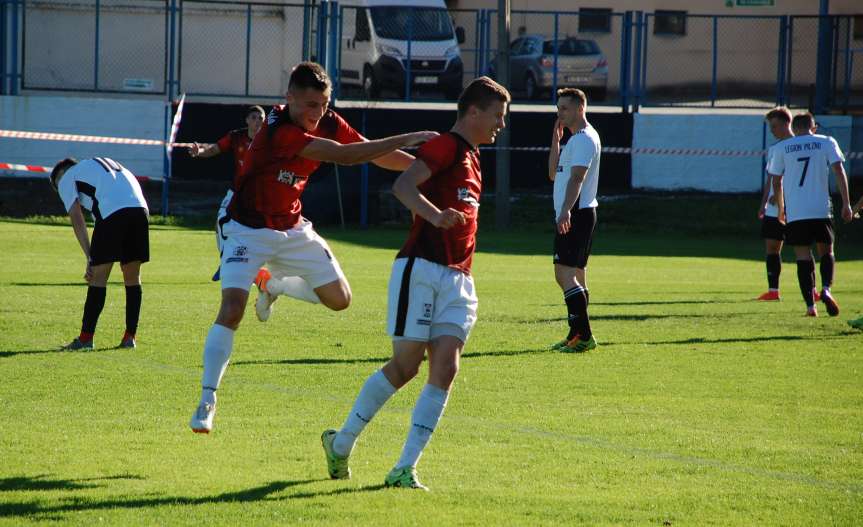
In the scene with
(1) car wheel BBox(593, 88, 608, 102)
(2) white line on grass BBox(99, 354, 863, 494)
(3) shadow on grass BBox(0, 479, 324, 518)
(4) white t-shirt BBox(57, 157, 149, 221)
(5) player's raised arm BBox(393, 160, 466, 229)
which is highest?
(1) car wheel BBox(593, 88, 608, 102)

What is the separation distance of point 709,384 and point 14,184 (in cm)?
1866

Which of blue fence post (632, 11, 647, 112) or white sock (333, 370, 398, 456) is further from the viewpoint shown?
blue fence post (632, 11, 647, 112)

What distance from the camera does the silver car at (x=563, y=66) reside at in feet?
112

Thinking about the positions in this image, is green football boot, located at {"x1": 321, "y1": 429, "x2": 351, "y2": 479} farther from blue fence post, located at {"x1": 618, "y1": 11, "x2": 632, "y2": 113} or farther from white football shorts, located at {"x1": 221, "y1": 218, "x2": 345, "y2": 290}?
blue fence post, located at {"x1": 618, "y1": 11, "x2": 632, "y2": 113}

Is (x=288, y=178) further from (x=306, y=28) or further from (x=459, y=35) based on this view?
(x=459, y=35)

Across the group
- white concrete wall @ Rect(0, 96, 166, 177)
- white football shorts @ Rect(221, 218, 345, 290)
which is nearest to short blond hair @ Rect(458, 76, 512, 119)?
white football shorts @ Rect(221, 218, 345, 290)

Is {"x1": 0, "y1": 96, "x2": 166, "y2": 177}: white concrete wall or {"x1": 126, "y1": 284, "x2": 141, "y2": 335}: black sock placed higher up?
{"x1": 0, "y1": 96, "x2": 166, "y2": 177}: white concrete wall

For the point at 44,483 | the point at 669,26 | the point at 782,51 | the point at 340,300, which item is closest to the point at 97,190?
the point at 340,300

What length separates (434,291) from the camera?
588cm

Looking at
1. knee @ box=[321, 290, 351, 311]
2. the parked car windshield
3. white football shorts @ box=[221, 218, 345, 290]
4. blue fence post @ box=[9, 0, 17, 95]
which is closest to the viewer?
white football shorts @ box=[221, 218, 345, 290]

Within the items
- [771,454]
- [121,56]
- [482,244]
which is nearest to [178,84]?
[121,56]

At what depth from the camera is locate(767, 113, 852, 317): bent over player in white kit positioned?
12758 millimetres

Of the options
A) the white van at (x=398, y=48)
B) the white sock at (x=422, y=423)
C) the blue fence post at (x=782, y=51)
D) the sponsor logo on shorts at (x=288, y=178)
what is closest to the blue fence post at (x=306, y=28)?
the white van at (x=398, y=48)

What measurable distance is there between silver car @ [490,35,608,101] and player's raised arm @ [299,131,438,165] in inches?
1084
